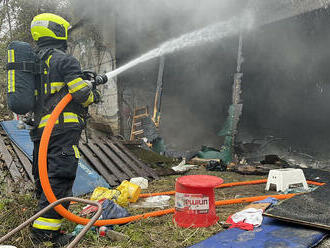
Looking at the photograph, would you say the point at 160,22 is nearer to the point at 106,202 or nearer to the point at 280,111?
the point at 280,111

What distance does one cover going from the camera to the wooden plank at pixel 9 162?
403 cm

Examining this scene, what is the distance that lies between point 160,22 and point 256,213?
6947 mm

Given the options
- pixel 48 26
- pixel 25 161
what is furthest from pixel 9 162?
pixel 48 26

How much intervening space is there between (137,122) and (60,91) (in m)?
5.43

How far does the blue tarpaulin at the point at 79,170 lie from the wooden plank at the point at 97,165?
0.48 feet

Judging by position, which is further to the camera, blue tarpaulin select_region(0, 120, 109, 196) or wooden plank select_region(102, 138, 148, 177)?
wooden plank select_region(102, 138, 148, 177)

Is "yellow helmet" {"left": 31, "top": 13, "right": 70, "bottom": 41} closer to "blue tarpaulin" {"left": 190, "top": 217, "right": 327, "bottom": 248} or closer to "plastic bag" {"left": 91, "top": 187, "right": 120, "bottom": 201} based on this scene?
"plastic bag" {"left": 91, "top": 187, "right": 120, "bottom": 201}

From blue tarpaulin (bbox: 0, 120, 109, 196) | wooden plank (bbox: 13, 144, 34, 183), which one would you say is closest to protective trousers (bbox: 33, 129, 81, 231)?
blue tarpaulin (bbox: 0, 120, 109, 196)

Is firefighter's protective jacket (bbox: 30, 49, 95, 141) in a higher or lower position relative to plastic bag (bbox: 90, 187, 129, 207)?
higher

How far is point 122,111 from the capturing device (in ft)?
26.3

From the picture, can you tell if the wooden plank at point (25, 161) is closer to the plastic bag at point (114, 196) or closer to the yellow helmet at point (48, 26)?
the plastic bag at point (114, 196)

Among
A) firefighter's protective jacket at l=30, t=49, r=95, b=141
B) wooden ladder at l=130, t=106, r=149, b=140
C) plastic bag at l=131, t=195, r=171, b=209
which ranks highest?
firefighter's protective jacket at l=30, t=49, r=95, b=141

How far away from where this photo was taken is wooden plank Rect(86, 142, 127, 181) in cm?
486

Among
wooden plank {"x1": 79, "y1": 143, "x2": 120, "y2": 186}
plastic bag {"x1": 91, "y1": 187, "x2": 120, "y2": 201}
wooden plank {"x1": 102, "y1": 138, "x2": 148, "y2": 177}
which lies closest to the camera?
plastic bag {"x1": 91, "y1": 187, "x2": 120, "y2": 201}
